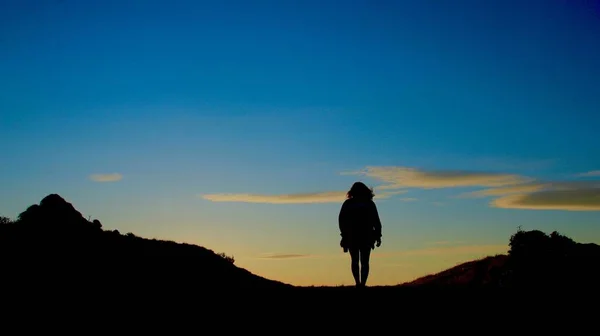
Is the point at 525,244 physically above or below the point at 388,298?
above

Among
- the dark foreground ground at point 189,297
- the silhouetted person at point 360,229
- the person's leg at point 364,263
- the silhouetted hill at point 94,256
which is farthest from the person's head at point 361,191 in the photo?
the silhouetted hill at point 94,256

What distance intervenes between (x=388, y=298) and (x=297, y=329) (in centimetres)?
431

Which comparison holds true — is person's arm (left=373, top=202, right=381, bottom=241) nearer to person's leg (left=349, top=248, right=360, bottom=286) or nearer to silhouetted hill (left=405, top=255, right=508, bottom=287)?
person's leg (left=349, top=248, right=360, bottom=286)

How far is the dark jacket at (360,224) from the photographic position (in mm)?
16469

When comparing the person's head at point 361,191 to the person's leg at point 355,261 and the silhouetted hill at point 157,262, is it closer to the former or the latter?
the person's leg at point 355,261

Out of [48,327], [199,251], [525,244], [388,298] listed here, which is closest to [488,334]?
[388,298]

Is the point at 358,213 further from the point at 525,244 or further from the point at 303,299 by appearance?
the point at 525,244

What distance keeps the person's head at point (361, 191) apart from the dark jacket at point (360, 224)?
140 mm

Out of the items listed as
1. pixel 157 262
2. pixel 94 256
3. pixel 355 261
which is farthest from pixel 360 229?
pixel 94 256

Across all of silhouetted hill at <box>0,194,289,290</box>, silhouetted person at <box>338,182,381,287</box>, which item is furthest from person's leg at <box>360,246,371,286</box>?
silhouetted hill at <box>0,194,289,290</box>

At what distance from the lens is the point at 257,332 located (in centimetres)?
1112

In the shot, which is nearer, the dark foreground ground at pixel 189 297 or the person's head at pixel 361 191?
the dark foreground ground at pixel 189 297

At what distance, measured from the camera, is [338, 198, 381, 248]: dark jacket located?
1647 centimetres

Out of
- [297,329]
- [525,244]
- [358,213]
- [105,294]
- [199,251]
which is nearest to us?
[297,329]
